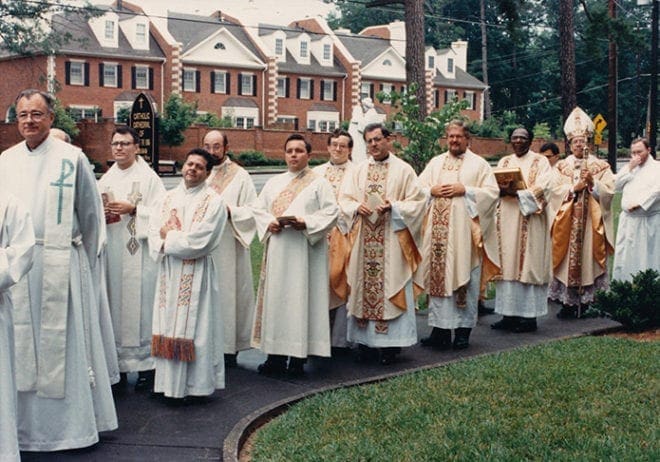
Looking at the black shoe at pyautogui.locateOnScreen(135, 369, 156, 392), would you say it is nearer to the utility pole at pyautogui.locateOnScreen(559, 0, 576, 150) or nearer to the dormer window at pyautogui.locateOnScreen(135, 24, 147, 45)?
the utility pole at pyautogui.locateOnScreen(559, 0, 576, 150)

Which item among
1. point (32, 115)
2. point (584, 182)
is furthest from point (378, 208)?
point (584, 182)

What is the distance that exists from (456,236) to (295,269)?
2195 millimetres

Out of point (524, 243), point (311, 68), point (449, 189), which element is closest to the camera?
point (449, 189)

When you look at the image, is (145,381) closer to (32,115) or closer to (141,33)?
(32,115)

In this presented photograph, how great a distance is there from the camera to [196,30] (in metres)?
59.7

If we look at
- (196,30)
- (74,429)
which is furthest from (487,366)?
(196,30)

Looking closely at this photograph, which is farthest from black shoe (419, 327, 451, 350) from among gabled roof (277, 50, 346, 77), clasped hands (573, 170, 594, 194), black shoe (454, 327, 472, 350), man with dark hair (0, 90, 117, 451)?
gabled roof (277, 50, 346, 77)

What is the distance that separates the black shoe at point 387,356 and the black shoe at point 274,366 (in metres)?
1.02

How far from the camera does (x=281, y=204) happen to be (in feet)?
29.7

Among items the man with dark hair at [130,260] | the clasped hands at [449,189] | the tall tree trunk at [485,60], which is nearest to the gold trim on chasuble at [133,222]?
the man with dark hair at [130,260]

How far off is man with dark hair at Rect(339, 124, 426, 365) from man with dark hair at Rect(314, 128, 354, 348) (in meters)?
0.09

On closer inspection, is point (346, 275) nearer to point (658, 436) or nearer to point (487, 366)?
point (487, 366)

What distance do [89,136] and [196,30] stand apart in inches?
624

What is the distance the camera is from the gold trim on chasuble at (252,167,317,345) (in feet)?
29.5
